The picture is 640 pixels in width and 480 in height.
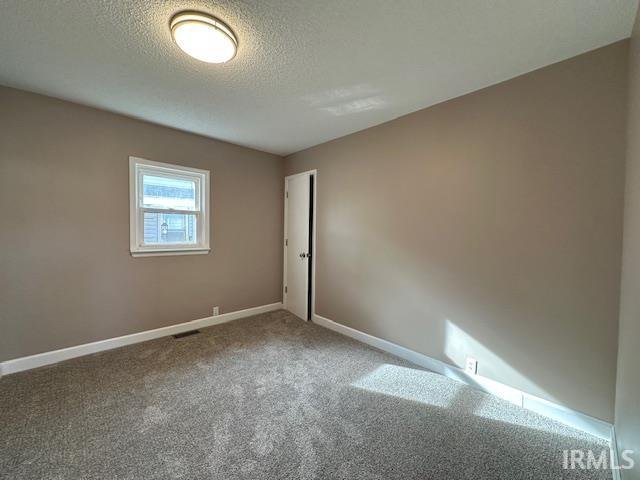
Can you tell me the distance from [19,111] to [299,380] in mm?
3467

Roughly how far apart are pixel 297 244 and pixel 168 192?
6.08 ft

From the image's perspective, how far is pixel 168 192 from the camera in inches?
126

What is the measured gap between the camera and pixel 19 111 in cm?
229

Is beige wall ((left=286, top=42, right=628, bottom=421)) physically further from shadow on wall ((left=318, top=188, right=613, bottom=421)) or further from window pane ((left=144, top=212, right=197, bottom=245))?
window pane ((left=144, top=212, right=197, bottom=245))

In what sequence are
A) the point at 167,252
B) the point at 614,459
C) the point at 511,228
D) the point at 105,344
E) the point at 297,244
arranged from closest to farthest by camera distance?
the point at 614,459, the point at 511,228, the point at 105,344, the point at 167,252, the point at 297,244

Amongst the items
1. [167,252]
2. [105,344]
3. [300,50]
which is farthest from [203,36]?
[105,344]

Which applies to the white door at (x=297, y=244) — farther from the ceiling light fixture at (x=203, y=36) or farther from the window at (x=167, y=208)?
the ceiling light fixture at (x=203, y=36)

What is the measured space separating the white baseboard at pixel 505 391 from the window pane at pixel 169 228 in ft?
8.40

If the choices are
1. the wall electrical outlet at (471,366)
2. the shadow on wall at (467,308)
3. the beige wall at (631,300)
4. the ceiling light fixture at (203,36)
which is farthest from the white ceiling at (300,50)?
the wall electrical outlet at (471,366)

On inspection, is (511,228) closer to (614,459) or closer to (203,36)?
(614,459)

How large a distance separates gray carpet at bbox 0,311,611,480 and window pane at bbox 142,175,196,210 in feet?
5.66

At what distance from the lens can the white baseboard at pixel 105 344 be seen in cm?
233

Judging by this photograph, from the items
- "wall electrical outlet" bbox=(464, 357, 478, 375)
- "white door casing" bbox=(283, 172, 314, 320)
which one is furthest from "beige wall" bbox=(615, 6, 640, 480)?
"white door casing" bbox=(283, 172, 314, 320)

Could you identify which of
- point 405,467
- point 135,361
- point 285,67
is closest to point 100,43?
point 285,67
